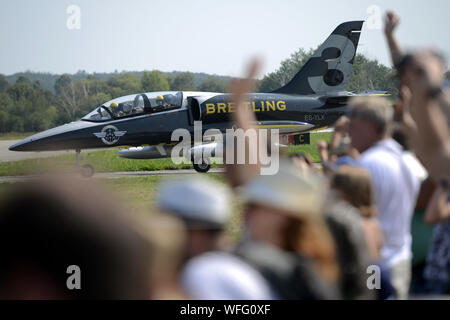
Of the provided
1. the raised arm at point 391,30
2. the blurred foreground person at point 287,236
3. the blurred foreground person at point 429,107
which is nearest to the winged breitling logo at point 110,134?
the raised arm at point 391,30

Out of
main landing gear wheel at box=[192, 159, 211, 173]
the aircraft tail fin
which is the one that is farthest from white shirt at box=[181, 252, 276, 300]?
the aircraft tail fin

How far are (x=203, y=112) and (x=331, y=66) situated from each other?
5433 mm

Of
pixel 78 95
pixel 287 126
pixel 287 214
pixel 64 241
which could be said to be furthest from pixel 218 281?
pixel 78 95

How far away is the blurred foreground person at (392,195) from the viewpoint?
3.87 m

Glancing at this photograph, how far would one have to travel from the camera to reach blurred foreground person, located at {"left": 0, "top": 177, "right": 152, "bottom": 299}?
1.25m

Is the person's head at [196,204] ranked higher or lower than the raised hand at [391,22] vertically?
lower

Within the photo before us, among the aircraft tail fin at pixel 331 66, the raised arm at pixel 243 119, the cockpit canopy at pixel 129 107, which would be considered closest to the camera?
the raised arm at pixel 243 119

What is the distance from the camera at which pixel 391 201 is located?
390cm

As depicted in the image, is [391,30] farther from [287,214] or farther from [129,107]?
[129,107]

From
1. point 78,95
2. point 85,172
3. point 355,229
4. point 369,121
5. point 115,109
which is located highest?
point 78,95

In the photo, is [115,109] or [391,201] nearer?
[391,201]

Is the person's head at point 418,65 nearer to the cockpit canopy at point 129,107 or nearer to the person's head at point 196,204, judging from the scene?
the person's head at point 196,204

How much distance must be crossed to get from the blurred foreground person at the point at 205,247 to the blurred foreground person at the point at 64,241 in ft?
1.95

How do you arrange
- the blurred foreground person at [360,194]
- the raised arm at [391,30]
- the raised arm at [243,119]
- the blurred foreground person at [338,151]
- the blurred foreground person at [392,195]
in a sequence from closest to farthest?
the raised arm at [243,119] < the blurred foreground person at [360,194] < the blurred foreground person at [392,195] < the raised arm at [391,30] < the blurred foreground person at [338,151]
